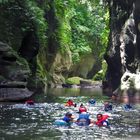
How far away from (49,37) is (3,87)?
27442 mm

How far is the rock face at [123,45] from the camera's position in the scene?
41.8 m

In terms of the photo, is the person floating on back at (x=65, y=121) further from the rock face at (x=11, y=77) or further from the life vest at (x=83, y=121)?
the rock face at (x=11, y=77)

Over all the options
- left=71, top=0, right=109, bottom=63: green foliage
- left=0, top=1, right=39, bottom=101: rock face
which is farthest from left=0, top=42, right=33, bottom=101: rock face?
left=71, top=0, right=109, bottom=63: green foliage

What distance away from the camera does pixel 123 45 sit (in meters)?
45.2

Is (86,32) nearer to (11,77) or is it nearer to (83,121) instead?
(11,77)

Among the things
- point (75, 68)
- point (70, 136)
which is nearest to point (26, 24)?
point (70, 136)

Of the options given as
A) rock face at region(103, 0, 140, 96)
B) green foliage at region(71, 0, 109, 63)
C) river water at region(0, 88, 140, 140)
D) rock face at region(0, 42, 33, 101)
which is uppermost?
green foliage at region(71, 0, 109, 63)

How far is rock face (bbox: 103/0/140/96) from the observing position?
41781 mm

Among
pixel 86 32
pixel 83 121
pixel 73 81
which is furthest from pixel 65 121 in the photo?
pixel 86 32

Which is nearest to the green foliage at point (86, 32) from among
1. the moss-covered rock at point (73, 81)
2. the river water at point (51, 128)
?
the moss-covered rock at point (73, 81)

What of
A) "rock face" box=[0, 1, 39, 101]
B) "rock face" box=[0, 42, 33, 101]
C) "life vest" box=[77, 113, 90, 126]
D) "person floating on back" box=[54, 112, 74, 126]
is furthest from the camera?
"rock face" box=[0, 1, 39, 101]

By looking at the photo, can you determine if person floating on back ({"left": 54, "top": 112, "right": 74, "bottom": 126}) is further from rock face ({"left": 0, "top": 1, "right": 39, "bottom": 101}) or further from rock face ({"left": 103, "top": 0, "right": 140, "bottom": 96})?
rock face ({"left": 103, "top": 0, "right": 140, "bottom": 96})

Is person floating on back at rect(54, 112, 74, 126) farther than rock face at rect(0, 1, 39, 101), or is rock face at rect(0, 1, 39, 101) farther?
rock face at rect(0, 1, 39, 101)

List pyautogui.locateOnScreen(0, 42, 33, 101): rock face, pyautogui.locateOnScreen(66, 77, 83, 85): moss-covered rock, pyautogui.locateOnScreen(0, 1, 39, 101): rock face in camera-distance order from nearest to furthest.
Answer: pyautogui.locateOnScreen(0, 42, 33, 101): rock face < pyautogui.locateOnScreen(0, 1, 39, 101): rock face < pyautogui.locateOnScreen(66, 77, 83, 85): moss-covered rock
